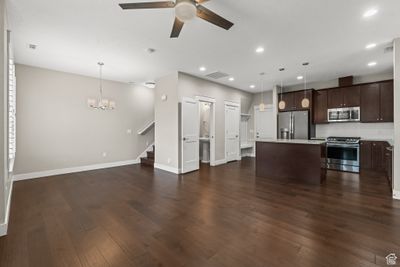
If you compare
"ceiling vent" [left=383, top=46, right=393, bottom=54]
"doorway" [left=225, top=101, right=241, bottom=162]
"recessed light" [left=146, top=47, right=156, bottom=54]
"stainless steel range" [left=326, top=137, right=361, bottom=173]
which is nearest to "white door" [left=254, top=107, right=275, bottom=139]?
"doorway" [left=225, top=101, right=241, bottom=162]

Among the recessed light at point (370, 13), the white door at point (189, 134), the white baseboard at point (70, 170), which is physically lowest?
the white baseboard at point (70, 170)

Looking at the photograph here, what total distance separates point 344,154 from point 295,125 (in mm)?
1677

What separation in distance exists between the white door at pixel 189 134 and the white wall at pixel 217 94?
0.32 m

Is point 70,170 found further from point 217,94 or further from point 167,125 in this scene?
point 217,94

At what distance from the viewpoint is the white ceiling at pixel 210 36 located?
2.53 meters

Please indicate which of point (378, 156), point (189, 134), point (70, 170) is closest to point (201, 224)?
point (189, 134)

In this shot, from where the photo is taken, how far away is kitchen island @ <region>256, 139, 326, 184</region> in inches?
168

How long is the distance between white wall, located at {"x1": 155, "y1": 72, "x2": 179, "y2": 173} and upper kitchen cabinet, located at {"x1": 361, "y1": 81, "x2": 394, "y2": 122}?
5.69 meters

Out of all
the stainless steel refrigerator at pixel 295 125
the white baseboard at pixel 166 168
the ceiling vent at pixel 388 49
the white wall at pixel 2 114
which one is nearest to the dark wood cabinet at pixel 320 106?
the stainless steel refrigerator at pixel 295 125

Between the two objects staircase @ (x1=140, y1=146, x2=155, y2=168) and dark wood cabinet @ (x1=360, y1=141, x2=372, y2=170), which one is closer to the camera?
dark wood cabinet @ (x1=360, y1=141, x2=372, y2=170)

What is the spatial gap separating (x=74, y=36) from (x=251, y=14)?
3.03 metres

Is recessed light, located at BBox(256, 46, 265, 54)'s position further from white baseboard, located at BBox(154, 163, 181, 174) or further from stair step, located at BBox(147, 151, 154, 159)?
stair step, located at BBox(147, 151, 154, 159)

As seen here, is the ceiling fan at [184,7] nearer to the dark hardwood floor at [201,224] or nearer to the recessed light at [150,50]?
the recessed light at [150,50]

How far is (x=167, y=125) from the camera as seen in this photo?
5.62 metres
